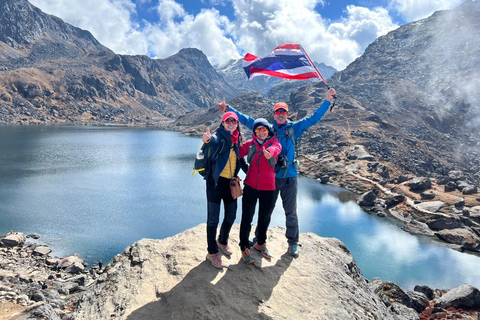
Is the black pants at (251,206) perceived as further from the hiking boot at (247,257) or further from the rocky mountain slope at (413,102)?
the rocky mountain slope at (413,102)

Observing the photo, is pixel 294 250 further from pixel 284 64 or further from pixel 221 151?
pixel 284 64

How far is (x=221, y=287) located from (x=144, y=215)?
33.5m

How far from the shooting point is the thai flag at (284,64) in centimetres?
1088

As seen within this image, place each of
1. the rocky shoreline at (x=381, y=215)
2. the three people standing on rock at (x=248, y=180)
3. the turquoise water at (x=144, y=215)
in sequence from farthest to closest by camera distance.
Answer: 1. the turquoise water at (x=144, y=215)
2. the rocky shoreline at (x=381, y=215)
3. the three people standing on rock at (x=248, y=180)

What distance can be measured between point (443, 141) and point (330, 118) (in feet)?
109

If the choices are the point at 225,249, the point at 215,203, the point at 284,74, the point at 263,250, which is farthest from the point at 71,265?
the point at 284,74

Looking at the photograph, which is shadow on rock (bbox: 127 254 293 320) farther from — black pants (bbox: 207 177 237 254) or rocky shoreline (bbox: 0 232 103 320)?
rocky shoreline (bbox: 0 232 103 320)

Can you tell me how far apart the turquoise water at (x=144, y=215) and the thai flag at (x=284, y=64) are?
2315cm

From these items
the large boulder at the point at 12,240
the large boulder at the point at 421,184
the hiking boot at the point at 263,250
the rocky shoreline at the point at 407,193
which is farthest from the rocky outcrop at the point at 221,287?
the large boulder at the point at 421,184

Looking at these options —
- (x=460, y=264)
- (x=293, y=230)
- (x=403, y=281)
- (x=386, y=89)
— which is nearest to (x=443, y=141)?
(x=386, y=89)

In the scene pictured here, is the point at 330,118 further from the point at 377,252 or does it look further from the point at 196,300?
the point at 196,300

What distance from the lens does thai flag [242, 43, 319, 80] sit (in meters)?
10.9

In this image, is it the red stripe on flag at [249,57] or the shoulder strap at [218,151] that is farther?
the red stripe on flag at [249,57]

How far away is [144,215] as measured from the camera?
125 ft
